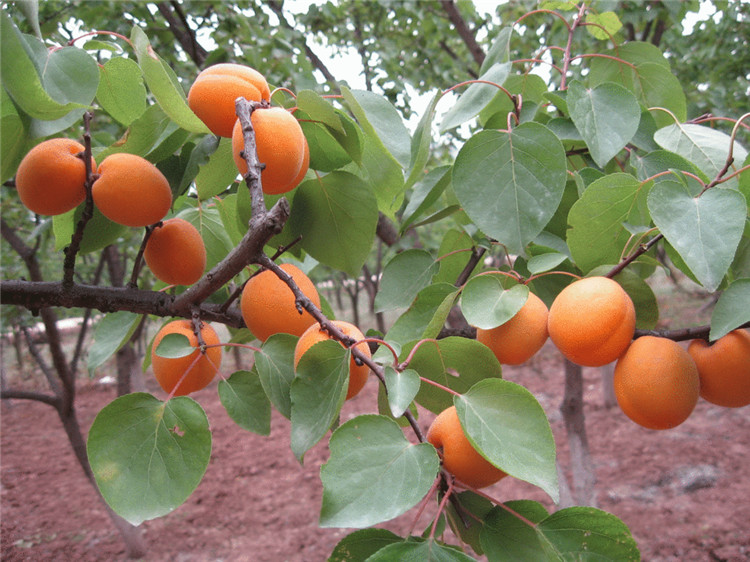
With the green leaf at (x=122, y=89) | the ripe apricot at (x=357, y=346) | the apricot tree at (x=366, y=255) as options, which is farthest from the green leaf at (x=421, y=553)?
the green leaf at (x=122, y=89)

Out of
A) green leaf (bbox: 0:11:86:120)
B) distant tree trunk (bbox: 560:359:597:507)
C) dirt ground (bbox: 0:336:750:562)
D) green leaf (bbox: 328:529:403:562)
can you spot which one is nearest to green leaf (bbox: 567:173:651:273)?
green leaf (bbox: 328:529:403:562)

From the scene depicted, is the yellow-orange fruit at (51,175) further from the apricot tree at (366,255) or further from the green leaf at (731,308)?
the green leaf at (731,308)

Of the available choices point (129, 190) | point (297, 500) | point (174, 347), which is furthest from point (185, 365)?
point (297, 500)

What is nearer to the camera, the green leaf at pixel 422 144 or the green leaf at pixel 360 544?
the green leaf at pixel 360 544

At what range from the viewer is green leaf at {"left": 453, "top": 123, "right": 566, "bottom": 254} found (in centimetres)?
50

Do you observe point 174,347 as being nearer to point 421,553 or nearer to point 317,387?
point 317,387

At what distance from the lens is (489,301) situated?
0.51 m

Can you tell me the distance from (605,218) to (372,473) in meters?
0.34

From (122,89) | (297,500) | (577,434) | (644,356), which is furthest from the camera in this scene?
(297,500)

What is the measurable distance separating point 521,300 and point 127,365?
2169 mm

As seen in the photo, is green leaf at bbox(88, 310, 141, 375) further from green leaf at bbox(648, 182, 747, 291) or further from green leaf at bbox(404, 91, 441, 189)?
green leaf at bbox(648, 182, 747, 291)

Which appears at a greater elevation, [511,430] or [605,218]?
[605,218]

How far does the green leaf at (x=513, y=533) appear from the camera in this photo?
392 millimetres

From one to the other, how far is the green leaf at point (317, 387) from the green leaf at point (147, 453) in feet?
0.31
